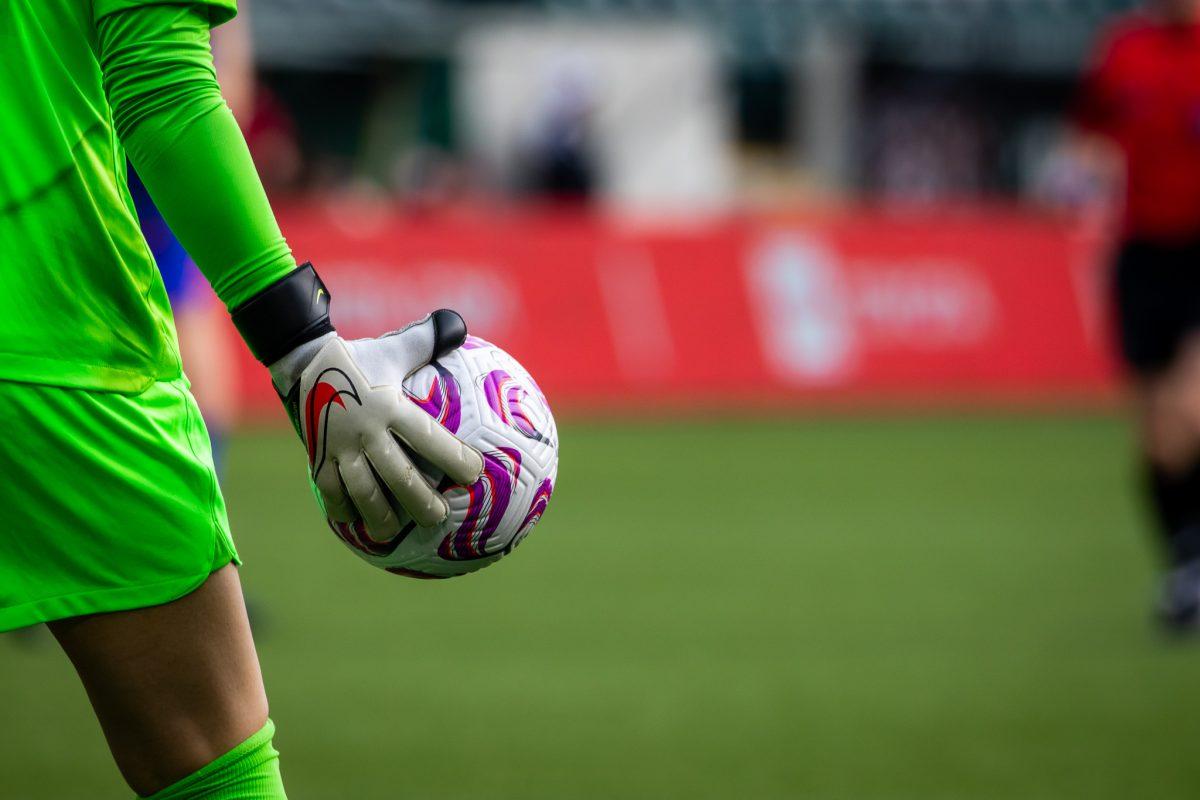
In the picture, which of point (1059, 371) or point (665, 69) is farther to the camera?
point (665, 69)

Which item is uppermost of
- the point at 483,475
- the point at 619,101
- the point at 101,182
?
the point at 101,182

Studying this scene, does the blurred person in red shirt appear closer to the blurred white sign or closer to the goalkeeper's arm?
the goalkeeper's arm

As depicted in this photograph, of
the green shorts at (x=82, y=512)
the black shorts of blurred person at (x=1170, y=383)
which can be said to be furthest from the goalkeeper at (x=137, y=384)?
the black shorts of blurred person at (x=1170, y=383)

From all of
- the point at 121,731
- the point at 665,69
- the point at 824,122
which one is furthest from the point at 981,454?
the point at 824,122

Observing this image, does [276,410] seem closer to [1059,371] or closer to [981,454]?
[981,454]

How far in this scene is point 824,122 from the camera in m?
27.0

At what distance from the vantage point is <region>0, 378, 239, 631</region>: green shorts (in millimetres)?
2182

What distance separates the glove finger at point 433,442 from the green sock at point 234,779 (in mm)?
416

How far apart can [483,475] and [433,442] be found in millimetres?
162

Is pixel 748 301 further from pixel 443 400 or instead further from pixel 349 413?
pixel 349 413

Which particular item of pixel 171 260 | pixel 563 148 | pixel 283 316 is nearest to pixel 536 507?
pixel 283 316

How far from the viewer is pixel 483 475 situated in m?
2.37

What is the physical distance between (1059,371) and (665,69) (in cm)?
1058

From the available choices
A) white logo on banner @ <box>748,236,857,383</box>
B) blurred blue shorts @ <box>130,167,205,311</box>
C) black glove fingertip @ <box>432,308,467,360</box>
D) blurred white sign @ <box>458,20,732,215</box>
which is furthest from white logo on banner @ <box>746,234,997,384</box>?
black glove fingertip @ <box>432,308,467,360</box>
